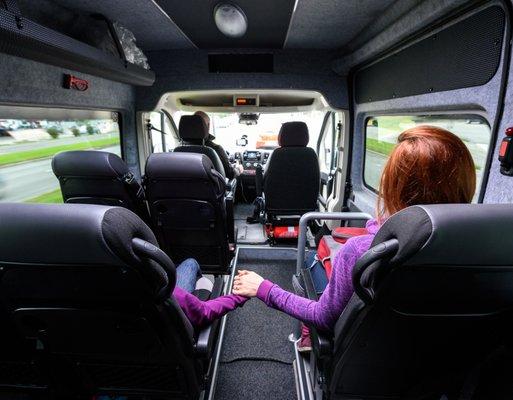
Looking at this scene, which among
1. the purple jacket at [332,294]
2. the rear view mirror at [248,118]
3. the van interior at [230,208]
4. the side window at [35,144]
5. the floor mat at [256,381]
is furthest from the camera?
the rear view mirror at [248,118]

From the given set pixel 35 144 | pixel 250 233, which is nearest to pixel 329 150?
pixel 250 233

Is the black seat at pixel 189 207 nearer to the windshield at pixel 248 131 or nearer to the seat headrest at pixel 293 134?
the seat headrest at pixel 293 134

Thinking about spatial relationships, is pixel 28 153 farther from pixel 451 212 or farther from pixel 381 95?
pixel 381 95

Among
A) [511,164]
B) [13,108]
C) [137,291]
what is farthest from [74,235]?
[13,108]

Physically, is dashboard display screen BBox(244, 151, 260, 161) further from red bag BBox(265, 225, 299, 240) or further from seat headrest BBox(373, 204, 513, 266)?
seat headrest BBox(373, 204, 513, 266)

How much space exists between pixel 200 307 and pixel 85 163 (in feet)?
5.43

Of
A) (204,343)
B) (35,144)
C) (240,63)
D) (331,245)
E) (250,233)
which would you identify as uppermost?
(240,63)

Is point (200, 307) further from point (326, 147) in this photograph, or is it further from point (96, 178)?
point (326, 147)

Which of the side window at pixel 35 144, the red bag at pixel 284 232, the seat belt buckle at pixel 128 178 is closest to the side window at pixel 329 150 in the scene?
the red bag at pixel 284 232

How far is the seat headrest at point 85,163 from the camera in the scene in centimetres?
235

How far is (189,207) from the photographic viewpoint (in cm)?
278

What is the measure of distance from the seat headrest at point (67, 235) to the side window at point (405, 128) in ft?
3.15

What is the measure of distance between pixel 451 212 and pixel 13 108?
2.91 metres

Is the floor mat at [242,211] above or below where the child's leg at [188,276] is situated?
below
